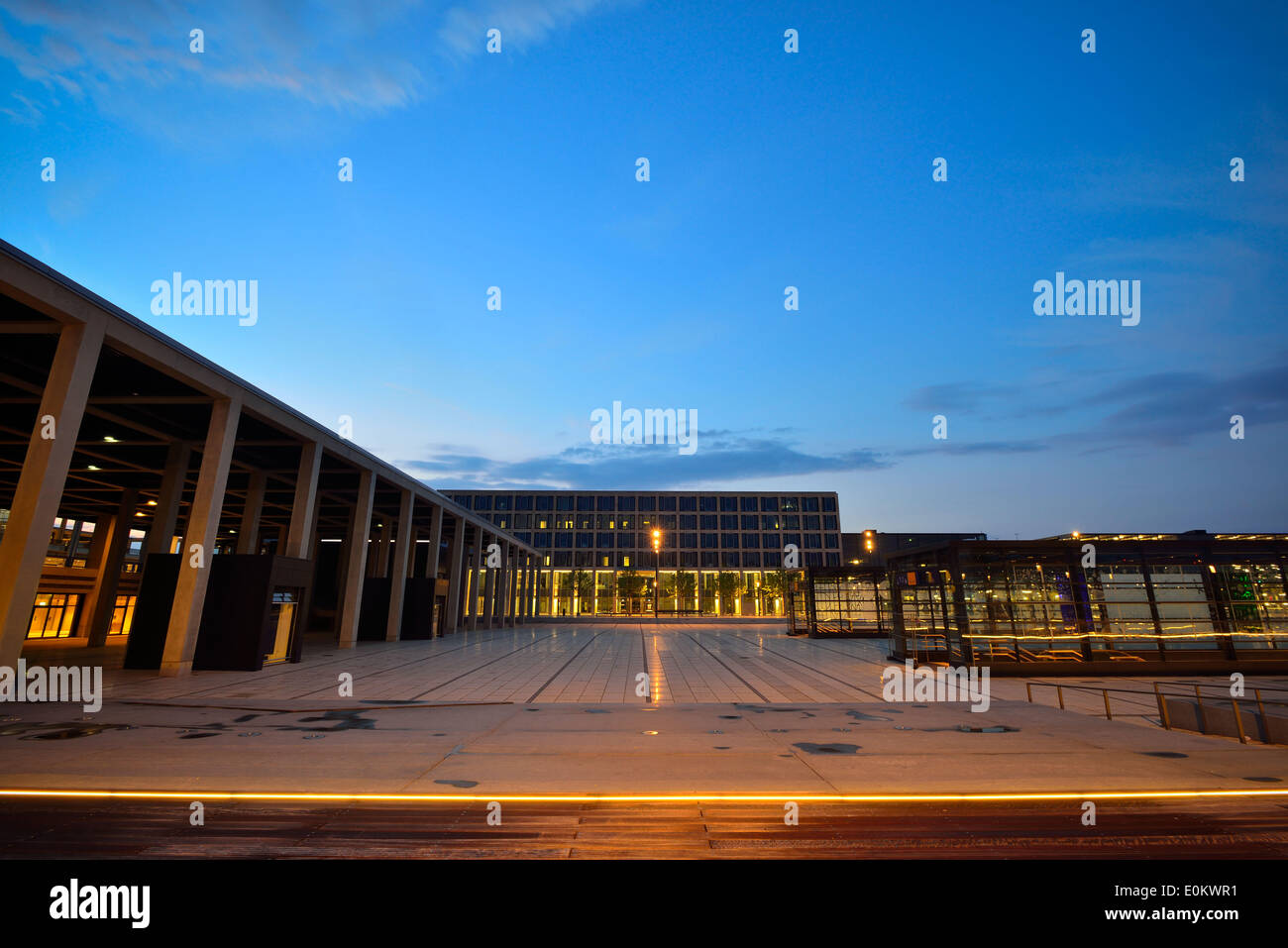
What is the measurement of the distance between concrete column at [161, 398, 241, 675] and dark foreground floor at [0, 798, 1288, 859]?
14006mm

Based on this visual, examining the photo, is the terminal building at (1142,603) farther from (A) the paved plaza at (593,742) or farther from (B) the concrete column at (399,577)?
(B) the concrete column at (399,577)

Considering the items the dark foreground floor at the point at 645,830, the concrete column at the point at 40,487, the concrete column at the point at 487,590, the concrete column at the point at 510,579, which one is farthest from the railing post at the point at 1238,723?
the concrete column at the point at 510,579

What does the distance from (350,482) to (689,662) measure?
23.8 meters

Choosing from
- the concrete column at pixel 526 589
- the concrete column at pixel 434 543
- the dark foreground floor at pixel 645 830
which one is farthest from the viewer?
the concrete column at pixel 526 589

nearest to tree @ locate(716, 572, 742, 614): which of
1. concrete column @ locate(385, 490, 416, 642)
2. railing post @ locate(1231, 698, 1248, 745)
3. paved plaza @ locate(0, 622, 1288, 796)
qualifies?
concrete column @ locate(385, 490, 416, 642)

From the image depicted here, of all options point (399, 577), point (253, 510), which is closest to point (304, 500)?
point (253, 510)

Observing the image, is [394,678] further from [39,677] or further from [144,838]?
[144,838]

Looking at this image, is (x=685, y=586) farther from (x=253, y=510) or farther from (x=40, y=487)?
(x=40, y=487)

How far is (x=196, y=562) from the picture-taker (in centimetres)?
1812

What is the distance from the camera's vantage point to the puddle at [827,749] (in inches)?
341

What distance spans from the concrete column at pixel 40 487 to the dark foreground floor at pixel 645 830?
32.8 ft

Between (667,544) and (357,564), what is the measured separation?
252 ft

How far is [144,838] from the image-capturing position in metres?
5.36
